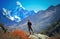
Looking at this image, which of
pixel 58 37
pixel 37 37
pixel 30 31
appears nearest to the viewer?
pixel 58 37

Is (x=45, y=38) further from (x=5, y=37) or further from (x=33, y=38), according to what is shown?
(x=5, y=37)

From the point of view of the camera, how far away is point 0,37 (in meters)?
9.86

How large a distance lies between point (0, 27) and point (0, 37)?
643cm

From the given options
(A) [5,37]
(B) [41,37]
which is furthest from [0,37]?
(B) [41,37]

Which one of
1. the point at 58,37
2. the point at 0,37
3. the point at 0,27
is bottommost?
the point at 0,37

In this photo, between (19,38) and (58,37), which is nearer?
(19,38)

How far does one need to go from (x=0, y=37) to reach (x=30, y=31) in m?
8.36

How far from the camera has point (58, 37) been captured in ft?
50.3

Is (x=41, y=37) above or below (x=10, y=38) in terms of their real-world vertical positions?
above

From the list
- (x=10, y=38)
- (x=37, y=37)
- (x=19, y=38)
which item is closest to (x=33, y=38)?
(x=37, y=37)

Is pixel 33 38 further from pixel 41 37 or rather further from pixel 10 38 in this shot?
pixel 10 38

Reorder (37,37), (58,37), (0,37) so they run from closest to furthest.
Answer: (0,37) < (58,37) < (37,37)

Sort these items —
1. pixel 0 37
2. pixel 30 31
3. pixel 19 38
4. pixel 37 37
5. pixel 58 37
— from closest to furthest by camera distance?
pixel 0 37, pixel 19 38, pixel 58 37, pixel 37 37, pixel 30 31

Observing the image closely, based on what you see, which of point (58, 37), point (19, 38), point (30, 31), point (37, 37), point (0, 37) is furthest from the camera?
point (30, 31)
